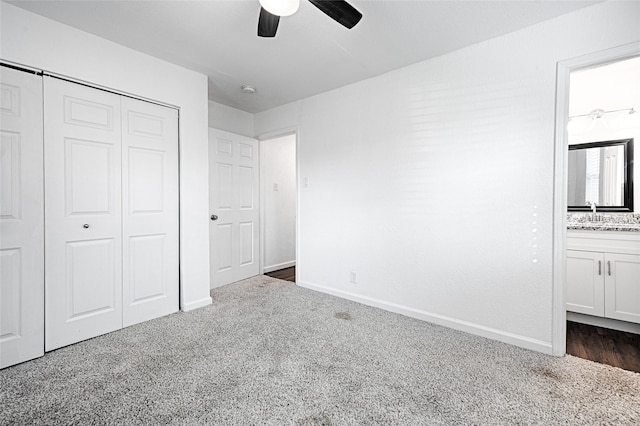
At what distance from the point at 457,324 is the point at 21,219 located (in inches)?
133

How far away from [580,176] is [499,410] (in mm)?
2929

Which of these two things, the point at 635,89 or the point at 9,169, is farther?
the point at 635,89

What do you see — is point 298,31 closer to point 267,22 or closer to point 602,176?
point 267,22

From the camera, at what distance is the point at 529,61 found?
2.14m

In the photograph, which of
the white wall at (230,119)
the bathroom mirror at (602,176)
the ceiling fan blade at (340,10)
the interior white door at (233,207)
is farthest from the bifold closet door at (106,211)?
the bathroom mirror at (602,176)

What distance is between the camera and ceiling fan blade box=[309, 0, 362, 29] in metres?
1.59

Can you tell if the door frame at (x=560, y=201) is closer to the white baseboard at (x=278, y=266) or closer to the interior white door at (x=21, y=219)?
the white baseboard at (x=278, y=266)

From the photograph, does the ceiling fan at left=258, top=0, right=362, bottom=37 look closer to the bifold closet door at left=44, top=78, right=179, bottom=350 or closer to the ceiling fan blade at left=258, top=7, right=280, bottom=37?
the ceiling fan blade at left=258, top=7, right=280, bottom=37

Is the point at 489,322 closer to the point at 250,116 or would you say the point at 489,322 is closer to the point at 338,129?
the point at 338,129

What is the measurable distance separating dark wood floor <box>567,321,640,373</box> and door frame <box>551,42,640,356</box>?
30 centimetres

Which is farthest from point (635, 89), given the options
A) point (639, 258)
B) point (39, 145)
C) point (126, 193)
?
point (39, 145)

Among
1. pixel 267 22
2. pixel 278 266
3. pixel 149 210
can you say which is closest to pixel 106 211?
pixel 149 210

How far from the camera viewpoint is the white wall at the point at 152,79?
6.59ft

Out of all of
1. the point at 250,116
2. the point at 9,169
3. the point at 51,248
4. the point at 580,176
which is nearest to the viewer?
the point at 9,169
